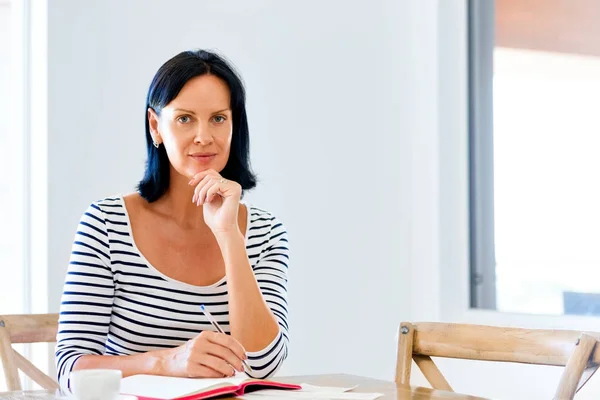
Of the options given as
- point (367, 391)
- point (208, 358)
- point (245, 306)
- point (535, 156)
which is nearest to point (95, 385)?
point (208, 358)

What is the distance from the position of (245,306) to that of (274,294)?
6.4 inches

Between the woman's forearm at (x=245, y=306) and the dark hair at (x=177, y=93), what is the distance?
0.27 m

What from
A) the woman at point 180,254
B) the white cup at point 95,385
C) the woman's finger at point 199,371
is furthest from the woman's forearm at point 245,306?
the white cup at point 95,385

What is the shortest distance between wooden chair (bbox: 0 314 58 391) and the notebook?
0.46 m

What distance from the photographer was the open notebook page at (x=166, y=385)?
1.29 m

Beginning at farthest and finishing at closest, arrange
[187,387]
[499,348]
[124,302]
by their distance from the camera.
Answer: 1. [124,302]
2. [499,348]
3. [187,387]

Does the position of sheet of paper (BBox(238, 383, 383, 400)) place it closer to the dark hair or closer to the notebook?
the notebook

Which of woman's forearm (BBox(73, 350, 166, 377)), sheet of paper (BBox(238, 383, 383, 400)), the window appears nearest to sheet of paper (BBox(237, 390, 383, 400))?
sheet of paper (BBox(238, 383, 383, 400))

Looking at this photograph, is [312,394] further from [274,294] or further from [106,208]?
[106,208]

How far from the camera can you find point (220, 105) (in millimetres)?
1816

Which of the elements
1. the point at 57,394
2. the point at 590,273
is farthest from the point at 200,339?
the point at 590,273

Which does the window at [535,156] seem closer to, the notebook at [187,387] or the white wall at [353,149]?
the white wall at [353,149]

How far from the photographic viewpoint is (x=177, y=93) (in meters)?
1.79

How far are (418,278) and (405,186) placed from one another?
1.11 feet
